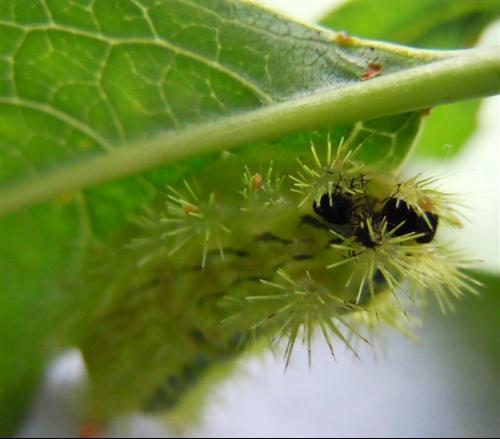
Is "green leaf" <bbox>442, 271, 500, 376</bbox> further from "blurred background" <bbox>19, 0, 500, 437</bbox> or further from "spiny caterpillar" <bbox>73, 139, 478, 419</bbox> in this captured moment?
"spiny caterpillar" <bbox>73, 139, 478, 419</bbox>

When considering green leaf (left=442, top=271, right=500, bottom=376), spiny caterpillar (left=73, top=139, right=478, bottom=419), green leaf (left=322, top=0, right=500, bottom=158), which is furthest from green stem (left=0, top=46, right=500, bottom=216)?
green leaf (left=442, top=271, right=500, bottom=376)

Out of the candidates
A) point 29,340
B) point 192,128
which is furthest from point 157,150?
point 29,340

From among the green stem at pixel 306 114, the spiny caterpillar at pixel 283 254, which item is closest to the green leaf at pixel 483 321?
the spiny caterpillar at pixel 283 254

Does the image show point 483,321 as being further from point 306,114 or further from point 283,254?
point 306,114

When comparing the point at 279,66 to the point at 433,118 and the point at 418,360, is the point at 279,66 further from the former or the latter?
the point at 418,360

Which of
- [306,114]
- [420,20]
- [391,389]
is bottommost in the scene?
[391,389]

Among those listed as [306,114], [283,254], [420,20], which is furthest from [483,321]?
[306,114]
